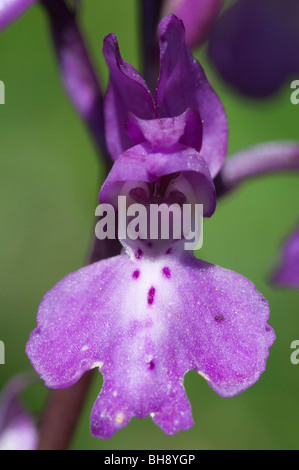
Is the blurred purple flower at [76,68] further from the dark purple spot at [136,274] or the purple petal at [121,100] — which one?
the dark purple spot at [136,274]

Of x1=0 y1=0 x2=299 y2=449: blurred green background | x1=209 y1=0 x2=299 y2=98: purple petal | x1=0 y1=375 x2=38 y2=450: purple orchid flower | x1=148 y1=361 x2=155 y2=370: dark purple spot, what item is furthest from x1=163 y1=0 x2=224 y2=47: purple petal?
x1=0 y1=0 x2=299 y2=449: blurred green background

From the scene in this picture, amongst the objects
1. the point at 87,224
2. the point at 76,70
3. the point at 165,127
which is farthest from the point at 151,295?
the point at 87,224

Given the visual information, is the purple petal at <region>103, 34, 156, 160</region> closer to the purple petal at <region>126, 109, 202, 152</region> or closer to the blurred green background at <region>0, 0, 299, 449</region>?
the purple petal at <region>126, 109, 202, 152</region>

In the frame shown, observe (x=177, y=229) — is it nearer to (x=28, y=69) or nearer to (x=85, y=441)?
(x=85, y=441)

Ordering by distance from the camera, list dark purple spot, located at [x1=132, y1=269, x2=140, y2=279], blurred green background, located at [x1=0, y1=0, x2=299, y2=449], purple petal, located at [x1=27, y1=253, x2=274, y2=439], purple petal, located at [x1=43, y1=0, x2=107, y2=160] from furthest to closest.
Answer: blurred green background, located at [x1=0, y1=0, x2=299, y2=449], purple petal, located at [x1=43, y1=0, x2=107, y2=160], dark purple spot, located at [x1=132, y1=269, x2=140, y2=279], purple petal, located at [x1=27, y1=253, x2=274, y2=439]
